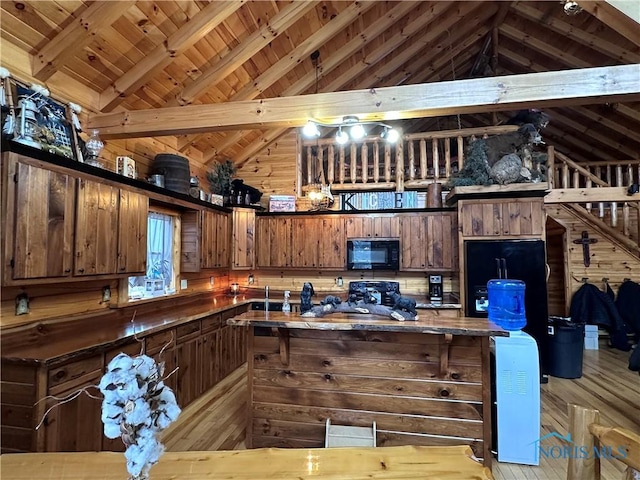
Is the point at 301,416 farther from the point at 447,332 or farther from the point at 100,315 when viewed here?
the point at 100,315

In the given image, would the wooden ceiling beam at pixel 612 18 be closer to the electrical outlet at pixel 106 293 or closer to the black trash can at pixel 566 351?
the black trash can at pixel 566 351

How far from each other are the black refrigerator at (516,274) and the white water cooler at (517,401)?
5.30 feet

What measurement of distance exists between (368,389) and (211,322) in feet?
7.28

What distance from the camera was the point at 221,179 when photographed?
5.07m

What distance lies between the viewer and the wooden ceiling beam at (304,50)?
12.4ft

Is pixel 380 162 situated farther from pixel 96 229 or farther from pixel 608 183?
pixel 96 229

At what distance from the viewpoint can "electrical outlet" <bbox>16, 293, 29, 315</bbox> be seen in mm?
2400

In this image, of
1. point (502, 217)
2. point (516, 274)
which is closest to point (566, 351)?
point (516, 274)

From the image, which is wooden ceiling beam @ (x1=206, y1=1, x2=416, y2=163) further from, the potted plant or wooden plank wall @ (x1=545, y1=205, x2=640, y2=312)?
wooden plank wall @ (x1=545, y1=205, x2=640, y2=312)

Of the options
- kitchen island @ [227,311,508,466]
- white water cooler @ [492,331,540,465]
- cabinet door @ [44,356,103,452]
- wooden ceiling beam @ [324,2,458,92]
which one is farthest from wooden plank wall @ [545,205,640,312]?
cabinet door @ [44,356,103,452]

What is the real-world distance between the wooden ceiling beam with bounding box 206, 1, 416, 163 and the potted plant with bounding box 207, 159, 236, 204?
197 millimetres

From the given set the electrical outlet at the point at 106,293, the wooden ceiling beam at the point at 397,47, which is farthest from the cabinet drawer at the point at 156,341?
the wooden ceiling beam at the point at 397,47

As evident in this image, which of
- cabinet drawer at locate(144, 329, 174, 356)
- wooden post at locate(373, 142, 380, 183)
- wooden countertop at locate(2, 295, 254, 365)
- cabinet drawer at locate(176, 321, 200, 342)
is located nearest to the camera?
wooden countertop at locate(2, 295, 254, 365)

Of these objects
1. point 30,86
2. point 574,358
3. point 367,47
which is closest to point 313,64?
point 367,47
